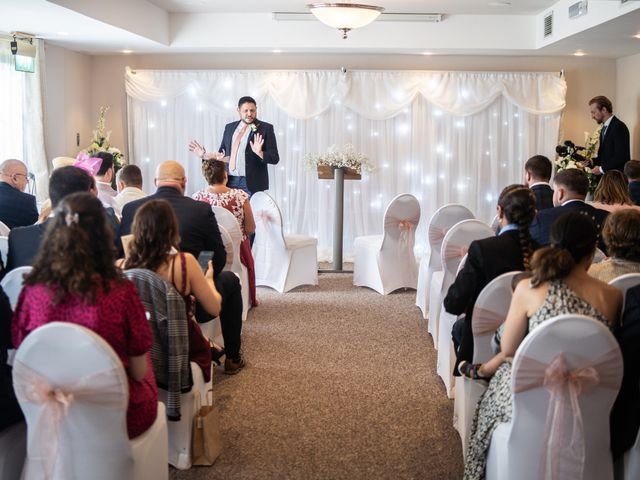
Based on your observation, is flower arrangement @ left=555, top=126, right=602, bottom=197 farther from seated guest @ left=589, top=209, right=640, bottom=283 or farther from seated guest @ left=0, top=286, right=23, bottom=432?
seated guest @ left=0, top=286, right=23, bottom=432

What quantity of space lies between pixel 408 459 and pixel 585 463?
3.64ft

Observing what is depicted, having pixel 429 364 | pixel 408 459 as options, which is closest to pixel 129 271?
pixel 408 459

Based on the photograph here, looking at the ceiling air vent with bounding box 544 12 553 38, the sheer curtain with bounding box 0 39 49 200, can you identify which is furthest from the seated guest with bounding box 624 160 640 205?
the sheer curtain with bounding box 0 39 49 200

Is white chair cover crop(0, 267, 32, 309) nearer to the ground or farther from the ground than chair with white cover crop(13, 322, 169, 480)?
farther from the ground

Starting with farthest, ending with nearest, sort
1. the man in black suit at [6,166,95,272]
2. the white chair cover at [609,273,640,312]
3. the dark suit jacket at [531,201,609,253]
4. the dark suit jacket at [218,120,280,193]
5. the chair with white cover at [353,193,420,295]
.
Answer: the dark suit jacket at [218,120,280,193] < the chair with white cover at [353,193,420,295] < the dark suit jacket at [531,201,609,253] < the man in black suit at [6,166,95,272] < the white chair cover at [609,273,640,312]

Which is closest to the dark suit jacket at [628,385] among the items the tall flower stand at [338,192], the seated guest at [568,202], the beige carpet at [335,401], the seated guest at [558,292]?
the seated guest at [558,292]

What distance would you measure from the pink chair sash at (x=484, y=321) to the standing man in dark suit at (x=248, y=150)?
14.8ft

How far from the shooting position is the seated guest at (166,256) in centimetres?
289

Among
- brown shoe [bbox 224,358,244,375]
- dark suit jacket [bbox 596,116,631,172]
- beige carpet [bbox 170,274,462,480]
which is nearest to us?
beige carpet [bbox 170,274,462,480]

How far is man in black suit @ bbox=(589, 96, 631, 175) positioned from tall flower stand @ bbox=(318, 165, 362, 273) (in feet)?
8.34

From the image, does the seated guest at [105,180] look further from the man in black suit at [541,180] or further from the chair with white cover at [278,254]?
the man in black suit at [541,180]

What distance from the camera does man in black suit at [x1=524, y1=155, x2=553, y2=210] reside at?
478 cm

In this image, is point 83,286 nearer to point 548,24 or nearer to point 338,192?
point 338,192

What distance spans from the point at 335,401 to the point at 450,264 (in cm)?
116
